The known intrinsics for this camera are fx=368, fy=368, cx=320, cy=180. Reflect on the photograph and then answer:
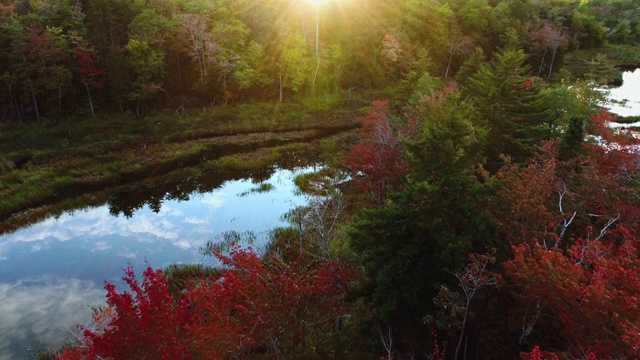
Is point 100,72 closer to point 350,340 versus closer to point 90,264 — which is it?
point 90,264

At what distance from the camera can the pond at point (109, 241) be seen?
59.8 ft

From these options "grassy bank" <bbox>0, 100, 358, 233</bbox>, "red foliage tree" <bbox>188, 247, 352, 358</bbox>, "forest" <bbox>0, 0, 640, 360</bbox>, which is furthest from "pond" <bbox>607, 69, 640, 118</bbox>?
"red foliage tree" <bbox>188, 247, 352, 358</bbox>

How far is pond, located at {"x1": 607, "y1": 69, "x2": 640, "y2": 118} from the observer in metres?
58.4

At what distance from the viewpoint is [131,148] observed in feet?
132

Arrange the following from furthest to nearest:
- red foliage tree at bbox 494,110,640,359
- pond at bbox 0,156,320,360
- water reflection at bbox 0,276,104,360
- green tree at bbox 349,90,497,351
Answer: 1. pond at bbox 0,156,320,360
2. water reflection at bbox 0,276,104,360
3. green tree at bbox 349,90,497,351
4. red foliage tree at bbox 494,110,640,359

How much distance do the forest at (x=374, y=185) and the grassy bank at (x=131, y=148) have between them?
3.72 ft

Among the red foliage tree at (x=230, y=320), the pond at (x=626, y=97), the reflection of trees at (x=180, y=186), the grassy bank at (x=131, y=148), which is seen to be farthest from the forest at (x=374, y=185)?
the pond at (x=626, y=97)

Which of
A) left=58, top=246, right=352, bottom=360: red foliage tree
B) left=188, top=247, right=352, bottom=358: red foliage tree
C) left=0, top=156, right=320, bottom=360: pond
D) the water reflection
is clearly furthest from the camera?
left=0, top=156, right=320, bottom=360: pond

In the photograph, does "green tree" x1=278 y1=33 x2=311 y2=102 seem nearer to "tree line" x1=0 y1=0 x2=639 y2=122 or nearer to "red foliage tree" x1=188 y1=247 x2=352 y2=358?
"tree line" x1=0 y1=0 x2=639 y2=122

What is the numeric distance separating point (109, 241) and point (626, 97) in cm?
8328

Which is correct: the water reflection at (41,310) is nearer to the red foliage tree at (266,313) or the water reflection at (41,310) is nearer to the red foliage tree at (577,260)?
the red foliage tree at (266,313)

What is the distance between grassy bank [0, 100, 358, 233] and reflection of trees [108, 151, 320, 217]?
115cm

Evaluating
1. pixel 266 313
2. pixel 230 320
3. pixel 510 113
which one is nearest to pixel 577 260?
pixel 266 313

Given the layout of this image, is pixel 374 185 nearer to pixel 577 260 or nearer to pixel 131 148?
pixel 577 260
